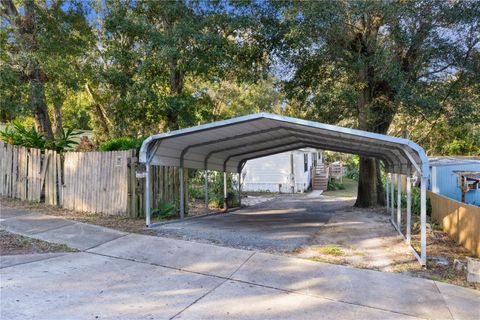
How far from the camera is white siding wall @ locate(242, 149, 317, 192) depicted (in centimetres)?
2402

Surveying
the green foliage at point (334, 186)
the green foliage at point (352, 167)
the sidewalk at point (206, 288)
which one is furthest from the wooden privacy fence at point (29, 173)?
the green foliage at point (352, 167)

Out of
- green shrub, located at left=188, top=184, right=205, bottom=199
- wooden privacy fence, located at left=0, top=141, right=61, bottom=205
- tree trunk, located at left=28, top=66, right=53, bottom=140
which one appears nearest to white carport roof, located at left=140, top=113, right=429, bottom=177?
green shrub, located at left=188, top=184, right=205, bottom=199

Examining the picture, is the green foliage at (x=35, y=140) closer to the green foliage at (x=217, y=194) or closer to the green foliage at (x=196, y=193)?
the green foliage at (x=217, y=194)

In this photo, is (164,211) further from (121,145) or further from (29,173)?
(29,173)

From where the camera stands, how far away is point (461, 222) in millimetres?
8320

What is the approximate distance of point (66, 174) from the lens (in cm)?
1064

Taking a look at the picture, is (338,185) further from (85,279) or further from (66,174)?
(85,279)

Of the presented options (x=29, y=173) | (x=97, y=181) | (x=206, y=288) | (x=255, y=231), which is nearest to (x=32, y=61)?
(x=29, y=173)

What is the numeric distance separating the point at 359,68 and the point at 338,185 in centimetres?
1728

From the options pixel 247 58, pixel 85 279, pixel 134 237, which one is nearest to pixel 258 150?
pixel 247 58

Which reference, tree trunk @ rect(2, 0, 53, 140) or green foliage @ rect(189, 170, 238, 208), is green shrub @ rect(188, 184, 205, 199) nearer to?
green foliage @ rect(189, 170, 238, 208)

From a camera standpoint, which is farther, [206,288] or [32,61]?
[32,61]

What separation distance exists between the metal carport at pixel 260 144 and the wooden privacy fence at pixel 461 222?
1145mm

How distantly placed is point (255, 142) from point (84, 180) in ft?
16.5
